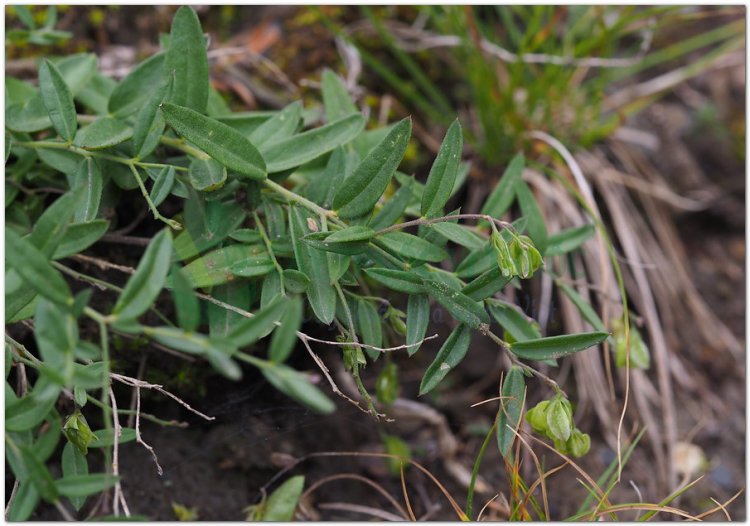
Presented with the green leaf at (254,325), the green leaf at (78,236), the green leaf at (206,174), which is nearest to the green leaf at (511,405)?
the green leaf at (254,325)

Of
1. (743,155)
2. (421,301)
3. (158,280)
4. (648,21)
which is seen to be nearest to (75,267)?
(158,280)

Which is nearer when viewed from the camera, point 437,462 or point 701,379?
point 437,462

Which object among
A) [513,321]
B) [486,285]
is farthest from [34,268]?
[513,321]

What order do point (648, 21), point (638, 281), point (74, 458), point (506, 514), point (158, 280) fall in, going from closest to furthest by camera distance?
point (158, 280), point (74, 458), point (506, 514), point (638, 281), point (648, 21)

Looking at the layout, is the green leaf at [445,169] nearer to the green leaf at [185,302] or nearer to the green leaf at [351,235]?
the green leaf at [351,235]

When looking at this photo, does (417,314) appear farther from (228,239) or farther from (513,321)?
(228,239)

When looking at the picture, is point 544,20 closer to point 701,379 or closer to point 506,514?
point 701,379
